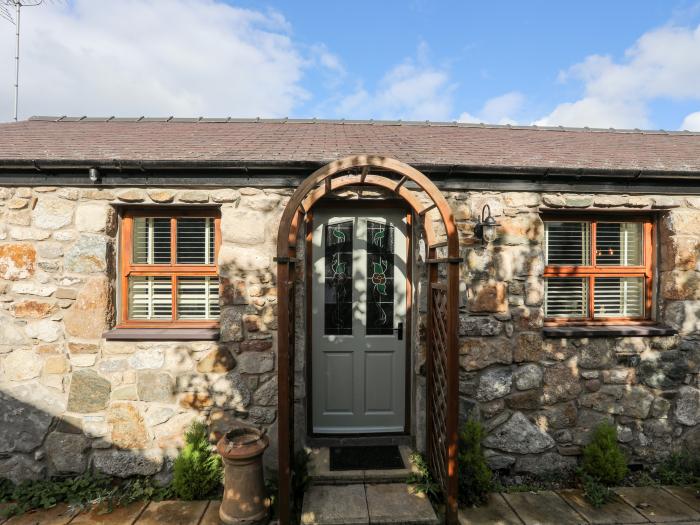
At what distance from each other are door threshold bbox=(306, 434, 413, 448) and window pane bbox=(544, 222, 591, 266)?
2.52 meters

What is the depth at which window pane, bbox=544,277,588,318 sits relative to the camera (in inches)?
150


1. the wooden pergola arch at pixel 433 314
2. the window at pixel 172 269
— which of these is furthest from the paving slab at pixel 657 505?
the window at pixel 172 269

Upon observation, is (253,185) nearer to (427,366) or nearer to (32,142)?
(427,366)

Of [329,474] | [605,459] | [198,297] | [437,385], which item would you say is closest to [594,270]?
[605,459]

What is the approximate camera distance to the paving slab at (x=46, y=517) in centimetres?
292

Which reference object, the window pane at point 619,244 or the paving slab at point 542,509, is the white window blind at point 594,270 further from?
the paving slab at point 542,509

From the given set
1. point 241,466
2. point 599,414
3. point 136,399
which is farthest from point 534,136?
point 136,399

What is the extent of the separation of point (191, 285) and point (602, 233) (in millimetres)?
4494

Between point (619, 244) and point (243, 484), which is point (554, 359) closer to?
point (619, 244)

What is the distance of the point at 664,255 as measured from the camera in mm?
3707

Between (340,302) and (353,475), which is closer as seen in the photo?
(353,475)

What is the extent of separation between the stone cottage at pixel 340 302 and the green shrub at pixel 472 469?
23cm

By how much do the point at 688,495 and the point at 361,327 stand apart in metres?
3.48

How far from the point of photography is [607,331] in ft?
11.6
